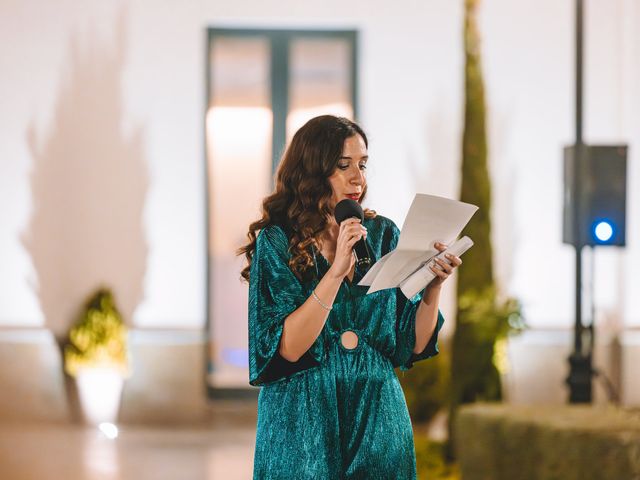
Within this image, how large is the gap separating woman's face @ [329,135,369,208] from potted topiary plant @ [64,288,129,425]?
691 cm

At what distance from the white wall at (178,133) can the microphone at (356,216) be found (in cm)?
683

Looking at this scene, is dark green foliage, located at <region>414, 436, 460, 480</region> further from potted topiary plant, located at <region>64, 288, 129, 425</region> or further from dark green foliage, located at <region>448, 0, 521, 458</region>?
potted topiary plant, located at <region>64, 288, 129, 425</region>

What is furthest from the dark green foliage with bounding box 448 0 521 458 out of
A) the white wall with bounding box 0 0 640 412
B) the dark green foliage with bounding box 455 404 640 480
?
the dark green foliage with bounding box 455 404 640 480

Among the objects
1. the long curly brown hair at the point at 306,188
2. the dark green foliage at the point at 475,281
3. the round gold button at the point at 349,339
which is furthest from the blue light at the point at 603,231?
the round gold button at the point at 349,339

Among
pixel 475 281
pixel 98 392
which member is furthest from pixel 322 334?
pixel 98 392

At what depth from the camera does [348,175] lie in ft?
9.47

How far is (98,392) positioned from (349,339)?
707 cm

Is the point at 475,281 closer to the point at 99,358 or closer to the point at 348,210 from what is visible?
the point at 99,358

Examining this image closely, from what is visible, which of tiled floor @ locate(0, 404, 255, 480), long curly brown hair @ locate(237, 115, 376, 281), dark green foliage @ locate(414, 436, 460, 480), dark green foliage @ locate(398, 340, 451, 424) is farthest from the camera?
dark green foliage @ locate(398, 340, 451, 424)

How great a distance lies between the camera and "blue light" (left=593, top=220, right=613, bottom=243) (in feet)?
23.4

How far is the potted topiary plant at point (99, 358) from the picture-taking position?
9430 mm

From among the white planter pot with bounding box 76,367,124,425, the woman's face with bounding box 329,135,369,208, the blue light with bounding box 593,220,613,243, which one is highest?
the woman's face with bounding box 329,135,369,208

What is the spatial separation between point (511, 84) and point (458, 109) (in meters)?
0.56

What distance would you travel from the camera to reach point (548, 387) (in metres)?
9.65
